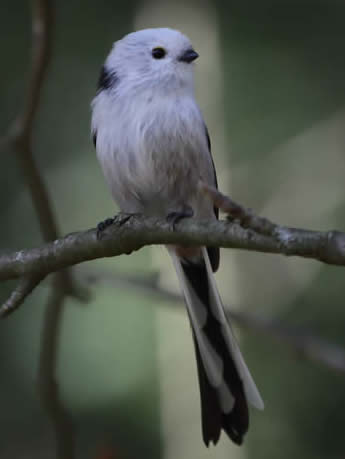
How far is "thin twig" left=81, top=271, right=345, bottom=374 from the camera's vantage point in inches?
139

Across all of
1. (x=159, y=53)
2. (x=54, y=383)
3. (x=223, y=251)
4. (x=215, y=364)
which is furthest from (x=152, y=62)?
(x=223, y=251)

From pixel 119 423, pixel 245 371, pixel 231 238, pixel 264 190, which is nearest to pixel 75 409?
pixel 119 423

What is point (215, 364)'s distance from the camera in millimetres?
3178

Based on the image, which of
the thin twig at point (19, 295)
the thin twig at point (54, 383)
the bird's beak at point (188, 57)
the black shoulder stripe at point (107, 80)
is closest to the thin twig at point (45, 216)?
the thin twig at point (54, 383)

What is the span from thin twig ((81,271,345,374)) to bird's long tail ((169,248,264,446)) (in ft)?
1.36

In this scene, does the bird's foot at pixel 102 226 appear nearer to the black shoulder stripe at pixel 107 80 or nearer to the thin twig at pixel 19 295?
the thin twig at pixel 19 295

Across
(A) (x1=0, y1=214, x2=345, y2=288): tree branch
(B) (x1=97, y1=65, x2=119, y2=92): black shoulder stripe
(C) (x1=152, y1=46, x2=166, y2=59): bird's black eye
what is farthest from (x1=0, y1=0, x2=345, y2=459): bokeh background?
(A) (x1=0, y1=214, x2=345, y2=288): tree branch

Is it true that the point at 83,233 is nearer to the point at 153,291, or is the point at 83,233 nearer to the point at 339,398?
the point at 153,291

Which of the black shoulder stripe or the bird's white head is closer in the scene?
A: the bird's white head

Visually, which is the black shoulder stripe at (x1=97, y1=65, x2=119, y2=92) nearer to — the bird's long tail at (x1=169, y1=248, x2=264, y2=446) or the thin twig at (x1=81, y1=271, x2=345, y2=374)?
the bird's long tail at (x1=169, y1=248, x2=264, y2=446)

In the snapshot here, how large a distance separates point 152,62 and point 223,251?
5.24 feet

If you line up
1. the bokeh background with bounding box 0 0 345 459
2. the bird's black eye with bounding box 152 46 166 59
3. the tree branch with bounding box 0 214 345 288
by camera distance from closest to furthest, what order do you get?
the tree branch with bounding box 0 214 345 288
the bird's black eye with bounding box 152 46 166 59
the bokeh background with bounding box 0 0 345 459

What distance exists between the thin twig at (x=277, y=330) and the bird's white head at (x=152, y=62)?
3.04 feet

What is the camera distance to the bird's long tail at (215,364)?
305 centimetres
